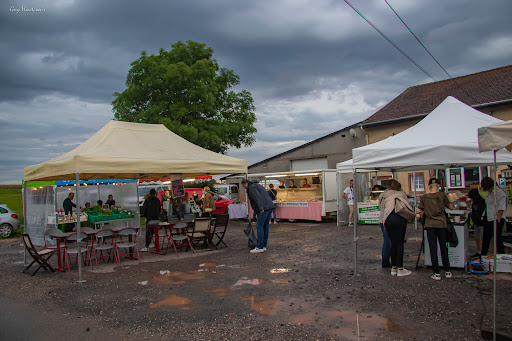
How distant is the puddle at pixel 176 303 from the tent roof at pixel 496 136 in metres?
4.25

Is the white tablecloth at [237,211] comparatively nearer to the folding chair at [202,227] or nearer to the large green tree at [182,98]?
the large green tree at [182,98]

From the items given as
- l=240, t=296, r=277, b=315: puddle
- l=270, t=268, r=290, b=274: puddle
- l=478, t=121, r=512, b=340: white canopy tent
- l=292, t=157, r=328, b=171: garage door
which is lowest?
l=270, t=268, r=290, b=274: puddle

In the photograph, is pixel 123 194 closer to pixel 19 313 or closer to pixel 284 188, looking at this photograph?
pixel 284 188

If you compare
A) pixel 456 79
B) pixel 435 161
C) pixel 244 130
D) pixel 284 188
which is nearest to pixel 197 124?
pixel 244 130

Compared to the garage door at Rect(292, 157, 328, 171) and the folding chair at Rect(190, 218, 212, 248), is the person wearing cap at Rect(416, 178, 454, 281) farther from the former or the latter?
the garage door at Rect(292, 157, 328, 171)

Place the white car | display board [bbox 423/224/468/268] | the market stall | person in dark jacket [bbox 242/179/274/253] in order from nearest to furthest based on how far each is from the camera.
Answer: display board [bbox 423/224/468/268] < person in dark jacket [bbox 242/179/274/253] < the white car < the market stall

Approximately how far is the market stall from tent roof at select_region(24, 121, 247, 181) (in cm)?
647

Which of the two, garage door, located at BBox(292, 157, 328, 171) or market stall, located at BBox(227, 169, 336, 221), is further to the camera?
garage door, located at BBox(292, 157, 328, 171)

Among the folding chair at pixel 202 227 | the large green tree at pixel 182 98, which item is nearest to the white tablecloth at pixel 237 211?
the large green tree at pixel 182 98

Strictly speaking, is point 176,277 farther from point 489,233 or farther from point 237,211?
point 237,211

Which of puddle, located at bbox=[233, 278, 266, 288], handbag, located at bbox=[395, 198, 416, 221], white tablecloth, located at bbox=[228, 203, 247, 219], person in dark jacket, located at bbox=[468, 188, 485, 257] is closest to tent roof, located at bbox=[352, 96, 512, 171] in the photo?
handbag, located at bbox=[395, 198, 416, 221]

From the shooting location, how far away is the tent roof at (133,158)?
820 cm

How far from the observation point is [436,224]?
20.9 ft

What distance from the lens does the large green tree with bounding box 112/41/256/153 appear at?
22312mm
